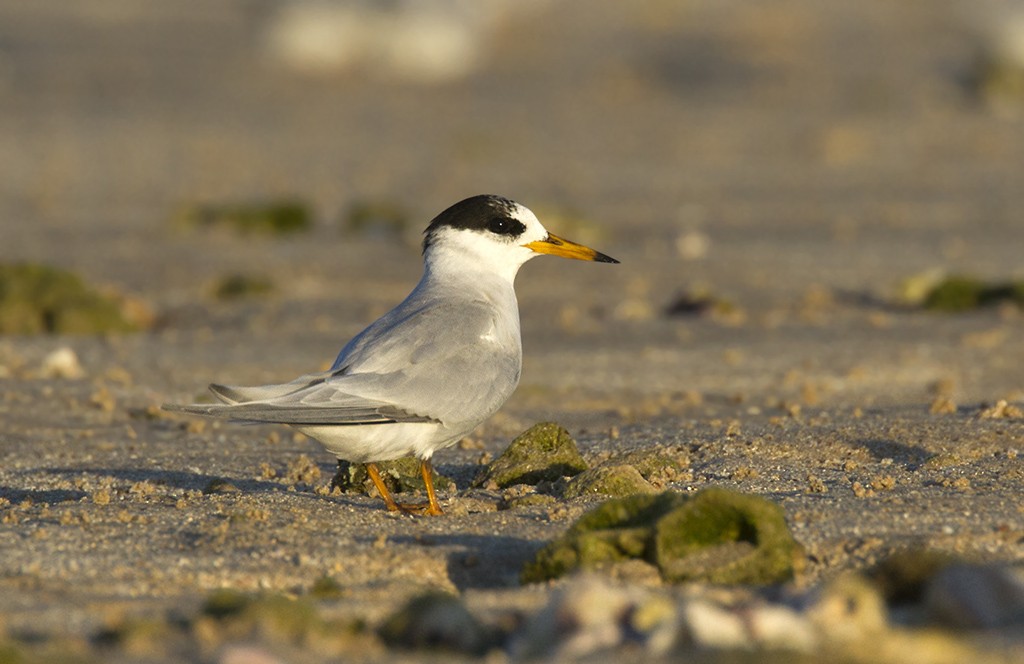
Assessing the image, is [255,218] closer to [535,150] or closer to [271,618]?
[535,150]

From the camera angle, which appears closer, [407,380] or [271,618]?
[271,618]

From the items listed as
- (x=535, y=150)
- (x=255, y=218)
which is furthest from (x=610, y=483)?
(x=535, y=150)

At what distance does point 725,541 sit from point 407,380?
4.14 ft

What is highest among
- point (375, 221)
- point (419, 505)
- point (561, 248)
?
point (561, 248)

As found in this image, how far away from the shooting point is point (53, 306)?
880cm

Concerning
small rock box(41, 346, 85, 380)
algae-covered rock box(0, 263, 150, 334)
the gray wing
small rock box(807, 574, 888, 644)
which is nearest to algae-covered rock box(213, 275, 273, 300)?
algae-covered rock box(0, 263, 150, 334)

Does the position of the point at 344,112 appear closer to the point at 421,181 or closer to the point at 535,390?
the point at 421,181

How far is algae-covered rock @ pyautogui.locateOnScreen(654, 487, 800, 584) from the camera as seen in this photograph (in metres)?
3.94

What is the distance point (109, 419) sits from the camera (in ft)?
22.1

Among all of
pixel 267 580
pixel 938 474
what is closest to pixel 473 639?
pixel 267 580

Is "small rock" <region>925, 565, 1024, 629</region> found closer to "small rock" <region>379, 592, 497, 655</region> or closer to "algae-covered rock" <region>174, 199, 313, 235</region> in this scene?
"small rock" <region>379, 592, 497, 655</region>

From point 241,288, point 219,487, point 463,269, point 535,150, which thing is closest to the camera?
point 219,487

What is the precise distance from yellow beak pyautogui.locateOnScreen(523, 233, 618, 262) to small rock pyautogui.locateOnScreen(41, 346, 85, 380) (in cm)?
283

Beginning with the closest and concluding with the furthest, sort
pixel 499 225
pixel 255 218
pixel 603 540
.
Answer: pixel 603 540 → pixel 499 225 → pixel 255 218
